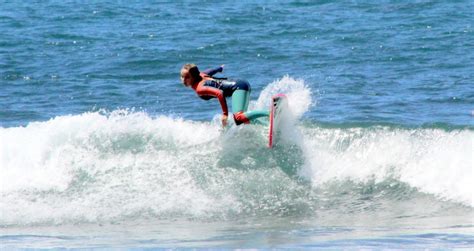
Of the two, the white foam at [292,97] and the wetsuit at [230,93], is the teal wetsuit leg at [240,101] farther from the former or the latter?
the white foam at [292,97]

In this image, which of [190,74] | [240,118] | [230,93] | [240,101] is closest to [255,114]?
[240,118]

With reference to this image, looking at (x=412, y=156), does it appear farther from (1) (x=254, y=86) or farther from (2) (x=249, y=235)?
(1) (x=254, y=86)

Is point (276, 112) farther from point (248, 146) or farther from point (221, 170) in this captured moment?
point (221, 170)

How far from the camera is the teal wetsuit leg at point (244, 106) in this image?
11.7 m

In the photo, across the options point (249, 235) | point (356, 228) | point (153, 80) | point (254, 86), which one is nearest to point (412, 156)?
point (356, 228)

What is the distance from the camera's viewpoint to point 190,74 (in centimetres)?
1174

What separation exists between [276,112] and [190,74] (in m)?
1.17

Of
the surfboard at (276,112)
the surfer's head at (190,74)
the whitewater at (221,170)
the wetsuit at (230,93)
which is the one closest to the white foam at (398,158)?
Answer: the whitewater at (221,170)

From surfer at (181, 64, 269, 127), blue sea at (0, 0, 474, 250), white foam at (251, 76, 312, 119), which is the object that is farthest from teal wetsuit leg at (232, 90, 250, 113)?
white foam at (251, 76, 312, 119)

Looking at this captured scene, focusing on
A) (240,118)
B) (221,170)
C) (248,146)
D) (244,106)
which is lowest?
(221,170)

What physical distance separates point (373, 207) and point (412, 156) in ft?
3.84

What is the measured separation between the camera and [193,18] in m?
24.2

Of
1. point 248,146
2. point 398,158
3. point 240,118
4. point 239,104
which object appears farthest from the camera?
point 248,146

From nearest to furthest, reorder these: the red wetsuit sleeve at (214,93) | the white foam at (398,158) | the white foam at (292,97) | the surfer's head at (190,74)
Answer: the white foam at (398,158)
the red wetsuit sleeve at (214,93)
the surfer's head at (190,74)
the white foam at (292,97)
